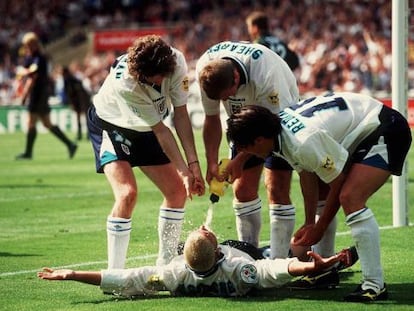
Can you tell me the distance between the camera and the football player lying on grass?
782 centimetres

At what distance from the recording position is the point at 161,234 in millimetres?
9062

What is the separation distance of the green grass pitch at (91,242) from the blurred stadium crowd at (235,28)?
26.5 ft

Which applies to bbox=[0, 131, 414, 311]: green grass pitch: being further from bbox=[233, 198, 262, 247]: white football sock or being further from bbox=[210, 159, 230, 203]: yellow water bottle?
bbox=[210, 159, 230, 203]: yellow water bottle

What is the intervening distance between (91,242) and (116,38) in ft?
108

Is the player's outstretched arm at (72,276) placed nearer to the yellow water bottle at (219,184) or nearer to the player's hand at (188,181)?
the player's hand at (188,181)

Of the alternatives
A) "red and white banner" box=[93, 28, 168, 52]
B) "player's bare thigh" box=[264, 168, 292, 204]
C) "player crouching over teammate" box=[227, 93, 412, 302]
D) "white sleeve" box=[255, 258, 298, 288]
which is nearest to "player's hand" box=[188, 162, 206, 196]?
"player's bare thigh" box=[264, 168, 292, 204]

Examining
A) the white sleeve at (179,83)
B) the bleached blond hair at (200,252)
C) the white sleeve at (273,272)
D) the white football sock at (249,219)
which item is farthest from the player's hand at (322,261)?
the white football sock at (249,219)

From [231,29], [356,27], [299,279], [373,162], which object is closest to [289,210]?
[299,279]

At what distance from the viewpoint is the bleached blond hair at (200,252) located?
306 inches

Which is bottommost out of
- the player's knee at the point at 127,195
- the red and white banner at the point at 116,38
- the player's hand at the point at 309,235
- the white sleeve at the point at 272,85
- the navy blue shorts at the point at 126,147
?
the red and white banner at the point at 116,38

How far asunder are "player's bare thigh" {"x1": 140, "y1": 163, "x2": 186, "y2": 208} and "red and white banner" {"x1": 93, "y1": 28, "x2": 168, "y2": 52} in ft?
112

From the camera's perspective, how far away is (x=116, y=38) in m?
43.7

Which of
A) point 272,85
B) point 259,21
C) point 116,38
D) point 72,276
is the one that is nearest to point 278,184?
point 272,85

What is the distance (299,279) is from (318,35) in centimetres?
2742
